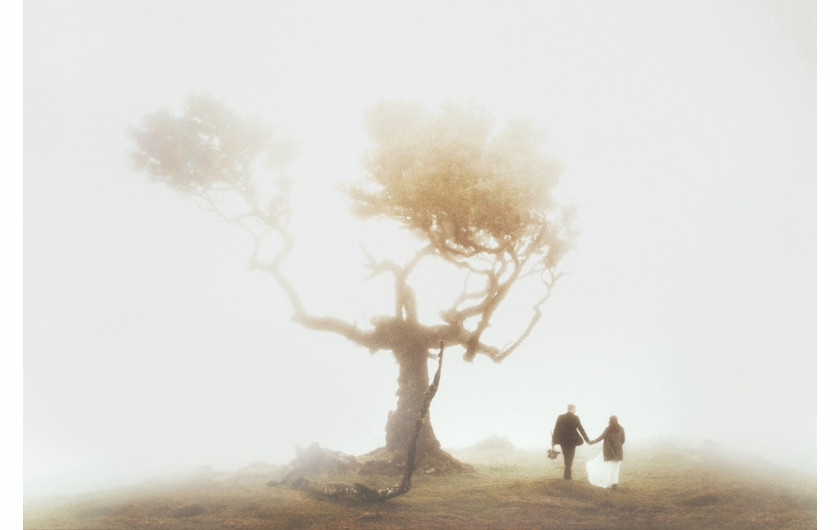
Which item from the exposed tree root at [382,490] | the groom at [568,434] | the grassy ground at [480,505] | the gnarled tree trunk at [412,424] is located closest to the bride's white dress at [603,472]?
the grassy ground at [480,505]

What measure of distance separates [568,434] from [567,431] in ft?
0.30

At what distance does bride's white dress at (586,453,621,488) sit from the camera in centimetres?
1402

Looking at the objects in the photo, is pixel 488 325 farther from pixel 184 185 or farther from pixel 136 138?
pixel 136 138

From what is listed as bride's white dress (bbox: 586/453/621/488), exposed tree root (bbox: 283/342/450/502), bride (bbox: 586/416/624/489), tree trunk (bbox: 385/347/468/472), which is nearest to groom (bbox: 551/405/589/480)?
bride (bbox: 586/416/624/489)

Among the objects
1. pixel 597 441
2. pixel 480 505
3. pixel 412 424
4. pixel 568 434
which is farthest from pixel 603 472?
pixel 412 424

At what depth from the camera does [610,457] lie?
14.0m

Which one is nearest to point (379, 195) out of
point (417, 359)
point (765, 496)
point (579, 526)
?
point (417, 359)

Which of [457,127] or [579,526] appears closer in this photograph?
[579,526]

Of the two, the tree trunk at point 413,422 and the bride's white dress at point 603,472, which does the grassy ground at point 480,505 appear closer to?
the bride's white dress at point 603,472

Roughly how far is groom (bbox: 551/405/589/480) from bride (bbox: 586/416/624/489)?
0.51m

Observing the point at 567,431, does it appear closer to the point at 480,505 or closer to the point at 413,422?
the point at 480,505

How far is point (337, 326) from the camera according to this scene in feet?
65.5

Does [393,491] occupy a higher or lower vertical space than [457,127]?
lower

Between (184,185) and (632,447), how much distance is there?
77.8 ft
